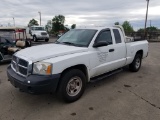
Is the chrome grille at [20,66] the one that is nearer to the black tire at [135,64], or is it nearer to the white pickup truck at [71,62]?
the white pickup truck at [71,62]

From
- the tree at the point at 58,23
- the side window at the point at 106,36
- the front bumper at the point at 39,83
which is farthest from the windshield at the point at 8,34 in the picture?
the tree at the point at 58,23

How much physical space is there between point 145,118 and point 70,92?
5.63 feet

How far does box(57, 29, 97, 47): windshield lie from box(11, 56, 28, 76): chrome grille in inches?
58.6

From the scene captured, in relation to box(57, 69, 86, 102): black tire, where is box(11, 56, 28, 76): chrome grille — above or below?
above

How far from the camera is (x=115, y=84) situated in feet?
18.5

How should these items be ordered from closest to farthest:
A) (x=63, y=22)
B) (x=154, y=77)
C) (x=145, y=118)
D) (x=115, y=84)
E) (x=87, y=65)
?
(x=145, y=118) < (x=87, y=65) < (x=115, y=84) < (x=154, y=77) < (x=63, y=22)

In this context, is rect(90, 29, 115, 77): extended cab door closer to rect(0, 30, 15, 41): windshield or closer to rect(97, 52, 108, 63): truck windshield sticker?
rect(97, 52, 108, 63): truck windshield sticker

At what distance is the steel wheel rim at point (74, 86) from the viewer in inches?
168

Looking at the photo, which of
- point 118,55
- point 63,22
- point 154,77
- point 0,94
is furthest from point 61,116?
point 63,22

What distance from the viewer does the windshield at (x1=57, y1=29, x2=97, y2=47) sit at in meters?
4.89

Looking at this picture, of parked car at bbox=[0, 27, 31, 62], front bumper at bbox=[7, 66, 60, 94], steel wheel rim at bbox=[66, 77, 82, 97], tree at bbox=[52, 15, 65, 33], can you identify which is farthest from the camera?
tree at bbox=[52, 15, 65, 33]

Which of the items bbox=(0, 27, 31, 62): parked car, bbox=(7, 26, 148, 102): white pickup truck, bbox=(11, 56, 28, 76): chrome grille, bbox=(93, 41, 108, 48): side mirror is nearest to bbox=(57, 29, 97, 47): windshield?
bbox=(7, 26, 148, 102): white pickup truck

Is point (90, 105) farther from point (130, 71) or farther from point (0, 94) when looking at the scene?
point (130, 71)

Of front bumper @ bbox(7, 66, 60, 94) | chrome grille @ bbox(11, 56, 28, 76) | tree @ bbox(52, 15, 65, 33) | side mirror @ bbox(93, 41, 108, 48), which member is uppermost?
tree @ bbox(52, 15, 65, 33)
